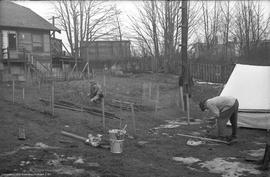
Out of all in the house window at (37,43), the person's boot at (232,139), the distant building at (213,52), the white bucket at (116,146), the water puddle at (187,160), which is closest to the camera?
the water puddle at (187,160)

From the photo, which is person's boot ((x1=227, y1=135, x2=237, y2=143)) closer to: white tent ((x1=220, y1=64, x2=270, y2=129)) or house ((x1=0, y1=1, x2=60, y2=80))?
white tent ((x1=220, y1=64, x2=270, y2=129))

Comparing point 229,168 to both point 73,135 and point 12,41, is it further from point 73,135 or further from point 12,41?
point 12,41

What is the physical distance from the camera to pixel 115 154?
7629 millimetres

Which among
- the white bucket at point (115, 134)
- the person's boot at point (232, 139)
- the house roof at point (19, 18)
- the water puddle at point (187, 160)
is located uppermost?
the house roof at point (19, 18)

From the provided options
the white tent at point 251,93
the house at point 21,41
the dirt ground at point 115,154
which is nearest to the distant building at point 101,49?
the house at point 21,41

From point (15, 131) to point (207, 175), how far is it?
502 cm

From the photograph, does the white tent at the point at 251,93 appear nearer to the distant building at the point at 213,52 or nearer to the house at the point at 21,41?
the distant building at the point at 213,52

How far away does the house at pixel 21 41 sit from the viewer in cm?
2536

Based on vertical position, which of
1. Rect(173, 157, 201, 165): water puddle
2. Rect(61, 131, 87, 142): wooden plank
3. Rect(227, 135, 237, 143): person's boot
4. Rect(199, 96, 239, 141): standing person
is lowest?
Rect(173, 157, 201, 165): water puddle

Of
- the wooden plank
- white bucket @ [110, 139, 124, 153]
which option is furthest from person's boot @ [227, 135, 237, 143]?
the wooden plank

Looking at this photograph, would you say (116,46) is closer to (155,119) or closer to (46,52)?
(46,52)

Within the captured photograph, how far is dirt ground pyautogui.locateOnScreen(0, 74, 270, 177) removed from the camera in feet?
21.3

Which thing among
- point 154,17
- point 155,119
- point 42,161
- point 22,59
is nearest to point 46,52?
point 22,59

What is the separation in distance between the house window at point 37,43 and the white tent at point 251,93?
18.8 m
